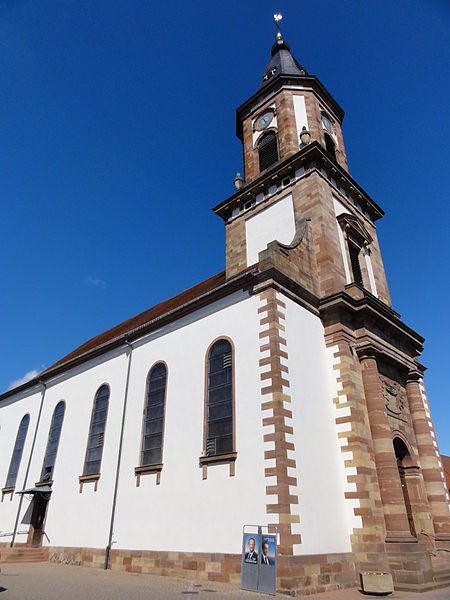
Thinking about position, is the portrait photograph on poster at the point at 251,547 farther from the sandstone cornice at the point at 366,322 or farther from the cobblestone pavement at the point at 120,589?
the sandstone cornice at the point at 366,322

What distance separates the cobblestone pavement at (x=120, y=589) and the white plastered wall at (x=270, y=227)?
11.4 m

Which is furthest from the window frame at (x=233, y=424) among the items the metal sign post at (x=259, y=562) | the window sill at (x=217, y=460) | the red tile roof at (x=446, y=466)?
the red tile roof at (x=446, y=466)

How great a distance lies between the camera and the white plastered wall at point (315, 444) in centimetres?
1095

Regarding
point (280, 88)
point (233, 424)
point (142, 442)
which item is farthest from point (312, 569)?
point (280, 88)

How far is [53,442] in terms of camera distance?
19766 millimetres

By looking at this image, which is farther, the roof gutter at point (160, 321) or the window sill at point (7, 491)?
the window sill at point (7, 491)

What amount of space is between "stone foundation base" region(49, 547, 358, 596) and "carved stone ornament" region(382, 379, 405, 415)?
211 inches

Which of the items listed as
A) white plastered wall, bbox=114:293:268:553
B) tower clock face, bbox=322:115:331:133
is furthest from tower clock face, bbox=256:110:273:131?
white plastered wall, bbox=114:293:268:553

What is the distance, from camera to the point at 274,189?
→ 62.2 feet

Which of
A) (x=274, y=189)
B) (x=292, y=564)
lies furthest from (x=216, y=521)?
(x=274, y=189)

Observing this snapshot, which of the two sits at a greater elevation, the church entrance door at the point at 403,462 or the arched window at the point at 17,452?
the arched window at the point at 17,452

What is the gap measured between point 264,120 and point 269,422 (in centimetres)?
1645

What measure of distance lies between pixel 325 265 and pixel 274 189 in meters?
5.09

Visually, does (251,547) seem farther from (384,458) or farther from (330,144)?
→ (330,144)
